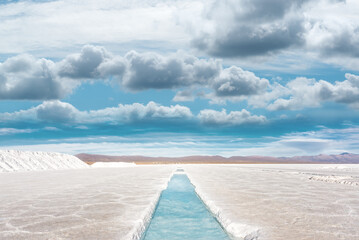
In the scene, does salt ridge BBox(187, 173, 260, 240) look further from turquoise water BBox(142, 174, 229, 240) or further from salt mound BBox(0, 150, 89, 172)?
salt mound BBox(0, 150, 89, 172)

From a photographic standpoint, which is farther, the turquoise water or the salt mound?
the salt mound

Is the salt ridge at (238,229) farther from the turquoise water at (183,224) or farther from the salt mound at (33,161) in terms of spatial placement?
the salt mound at (33,161)

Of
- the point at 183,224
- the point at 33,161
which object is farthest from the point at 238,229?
the point at 33,161

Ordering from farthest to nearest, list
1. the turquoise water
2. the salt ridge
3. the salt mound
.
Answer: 1. the salt mound
2. the turquoise water
3. the salt ridge

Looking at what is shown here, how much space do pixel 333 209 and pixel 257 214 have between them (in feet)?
4.82

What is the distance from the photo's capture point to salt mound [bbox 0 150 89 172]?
27.7 metres

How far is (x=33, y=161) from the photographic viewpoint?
31.6 metres

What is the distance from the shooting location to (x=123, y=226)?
3.89 m

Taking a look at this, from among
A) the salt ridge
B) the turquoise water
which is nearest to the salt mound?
the turquoise water

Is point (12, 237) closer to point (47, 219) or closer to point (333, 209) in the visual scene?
point (47, 219)

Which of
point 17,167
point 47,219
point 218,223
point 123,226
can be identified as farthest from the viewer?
point 17,167

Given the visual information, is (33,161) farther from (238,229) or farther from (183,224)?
(238,229)

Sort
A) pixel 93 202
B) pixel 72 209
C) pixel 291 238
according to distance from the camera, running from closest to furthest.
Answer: pixel 291 238 → pixel 72 209 → pixel 93 202

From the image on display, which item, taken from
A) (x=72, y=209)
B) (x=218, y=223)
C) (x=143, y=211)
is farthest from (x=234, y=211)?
(x=72, y=209)
